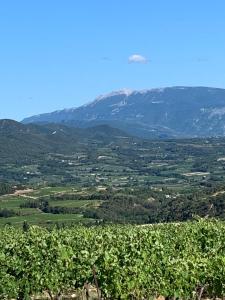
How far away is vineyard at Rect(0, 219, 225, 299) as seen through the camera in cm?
3053

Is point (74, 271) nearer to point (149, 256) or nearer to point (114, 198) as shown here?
point (149, 256)

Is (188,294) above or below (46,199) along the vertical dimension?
above

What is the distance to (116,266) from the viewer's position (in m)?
29.7

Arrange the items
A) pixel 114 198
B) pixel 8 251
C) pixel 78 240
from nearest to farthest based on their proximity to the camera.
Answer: pixel 8 251, pixel 78 240, pixel 114 198

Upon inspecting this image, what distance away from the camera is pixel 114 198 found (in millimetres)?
171750

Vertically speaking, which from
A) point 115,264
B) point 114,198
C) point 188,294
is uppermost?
point 115,264

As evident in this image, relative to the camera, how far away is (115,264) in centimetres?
2962

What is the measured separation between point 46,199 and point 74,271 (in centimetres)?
14107

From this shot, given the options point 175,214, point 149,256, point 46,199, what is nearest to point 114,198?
point 46,199

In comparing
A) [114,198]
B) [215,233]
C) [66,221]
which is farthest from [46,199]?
[215,233]

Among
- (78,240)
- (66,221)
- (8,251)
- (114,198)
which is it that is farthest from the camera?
(114,198)

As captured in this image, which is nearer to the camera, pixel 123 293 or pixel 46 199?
pixel 123 293

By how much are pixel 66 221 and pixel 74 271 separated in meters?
96.6

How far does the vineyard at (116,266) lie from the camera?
30531 millimetres
